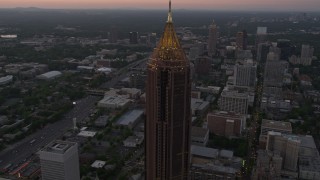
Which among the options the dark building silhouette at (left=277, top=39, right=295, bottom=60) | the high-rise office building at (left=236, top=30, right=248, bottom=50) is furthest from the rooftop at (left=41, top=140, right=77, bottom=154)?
the high-rise office building at (left=236, top=30, right=248, bottom=50)

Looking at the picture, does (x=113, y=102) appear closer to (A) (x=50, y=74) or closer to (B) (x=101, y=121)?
(B) (x=101, y=121)

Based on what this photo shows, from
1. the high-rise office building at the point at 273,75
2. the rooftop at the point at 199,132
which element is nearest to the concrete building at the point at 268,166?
the rooftop at the point at 199,132

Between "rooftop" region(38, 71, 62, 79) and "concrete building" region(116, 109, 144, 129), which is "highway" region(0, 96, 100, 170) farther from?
"rooftop" region(38, 71, 62, 79)

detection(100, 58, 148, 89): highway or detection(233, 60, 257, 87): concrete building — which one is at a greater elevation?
detection(233, 60, 257, 87): concrete building

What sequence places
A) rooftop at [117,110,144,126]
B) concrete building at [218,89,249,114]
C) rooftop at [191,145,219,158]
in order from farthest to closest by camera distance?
concrete building at [218,89,249,114] < rooftop at [117,110,144,126] < rooftop at [191,145,219,158]

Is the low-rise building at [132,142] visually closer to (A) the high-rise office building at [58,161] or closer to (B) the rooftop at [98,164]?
(B) the rooftop at [98,164]

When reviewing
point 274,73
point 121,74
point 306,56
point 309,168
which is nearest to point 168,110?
point 309,168

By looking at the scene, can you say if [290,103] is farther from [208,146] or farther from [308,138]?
[208,146]

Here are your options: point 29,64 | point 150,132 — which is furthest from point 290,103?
point 29,64
